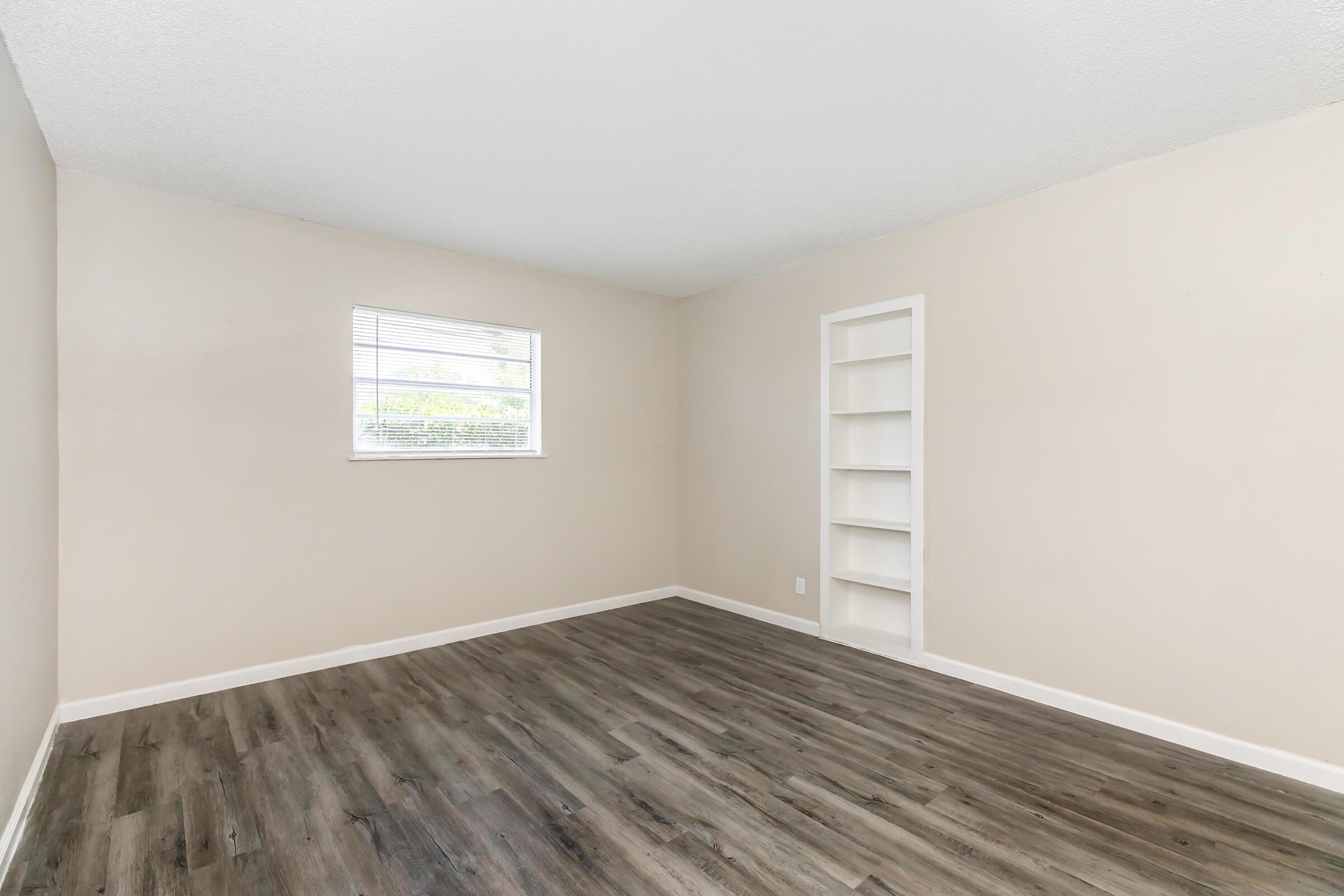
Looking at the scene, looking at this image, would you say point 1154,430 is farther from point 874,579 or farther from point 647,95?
point 647,95

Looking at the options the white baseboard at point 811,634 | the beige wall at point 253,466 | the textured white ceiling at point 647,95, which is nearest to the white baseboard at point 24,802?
the white baseboard at point 811,634

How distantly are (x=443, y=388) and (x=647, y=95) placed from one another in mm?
2592

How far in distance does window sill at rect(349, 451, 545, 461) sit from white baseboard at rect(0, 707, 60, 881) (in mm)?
1809

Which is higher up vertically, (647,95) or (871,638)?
(647,95)

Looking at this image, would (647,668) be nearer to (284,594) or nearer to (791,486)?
(791,486)

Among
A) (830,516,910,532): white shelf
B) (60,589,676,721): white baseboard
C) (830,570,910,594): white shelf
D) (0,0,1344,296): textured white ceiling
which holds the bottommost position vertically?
(60,589,676,721): white baseboard

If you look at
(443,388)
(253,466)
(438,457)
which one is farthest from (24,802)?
(443,388)

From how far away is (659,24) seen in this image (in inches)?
78.0

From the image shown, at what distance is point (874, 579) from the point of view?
4.07 m

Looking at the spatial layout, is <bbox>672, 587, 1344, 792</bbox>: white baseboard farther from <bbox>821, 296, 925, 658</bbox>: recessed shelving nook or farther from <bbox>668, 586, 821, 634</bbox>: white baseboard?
<bbox>668, 586, 821, 634</bbox>: white baseboard

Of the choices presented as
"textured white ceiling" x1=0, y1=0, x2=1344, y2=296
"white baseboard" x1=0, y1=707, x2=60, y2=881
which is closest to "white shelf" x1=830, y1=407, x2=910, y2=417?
"textured white ceiling" x1=0, y1=0, x2=1344, y2=296

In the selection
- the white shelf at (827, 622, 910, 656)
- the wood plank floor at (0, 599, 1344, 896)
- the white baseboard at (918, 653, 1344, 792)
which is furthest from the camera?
the white shelf at (827, 622, 910, 656)

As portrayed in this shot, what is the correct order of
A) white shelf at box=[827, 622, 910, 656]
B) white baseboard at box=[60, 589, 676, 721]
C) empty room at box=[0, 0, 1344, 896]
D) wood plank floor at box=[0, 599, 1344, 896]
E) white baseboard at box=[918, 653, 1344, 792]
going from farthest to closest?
white shelf at box=[827, 622, 910, 656]
white baseboard at box=[60, 589, 676, 721]
white baseboard at box=[918, 653, 1344, 792]
empty room at box=[0, 0, 1344, 896]
wood plank floor at box=[0, 599, 1344, 896]

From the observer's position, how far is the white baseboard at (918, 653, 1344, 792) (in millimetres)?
2463
